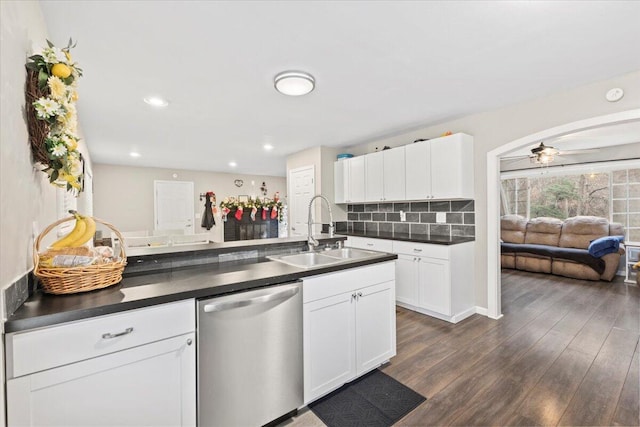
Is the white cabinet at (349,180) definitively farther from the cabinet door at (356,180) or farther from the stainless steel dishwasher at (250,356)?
the stainless steel dishwasher at (250,356)

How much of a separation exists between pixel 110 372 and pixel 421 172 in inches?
136

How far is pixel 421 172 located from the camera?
3.60 metres

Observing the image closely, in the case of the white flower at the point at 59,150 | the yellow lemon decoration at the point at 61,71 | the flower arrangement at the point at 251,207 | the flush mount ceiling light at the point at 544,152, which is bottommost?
the flower arrangement at the point at 251,207

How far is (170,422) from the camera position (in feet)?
4.13

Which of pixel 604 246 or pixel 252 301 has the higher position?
pixel 252 301

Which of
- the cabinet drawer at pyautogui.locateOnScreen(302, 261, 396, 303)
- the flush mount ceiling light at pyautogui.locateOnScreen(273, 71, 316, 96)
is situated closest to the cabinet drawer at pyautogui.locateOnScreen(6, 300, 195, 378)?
the cabinet drawer at pyautogui.locateOnScreen(302, 261, 396, 303)

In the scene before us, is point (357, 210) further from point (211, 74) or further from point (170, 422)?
point (170, 422)

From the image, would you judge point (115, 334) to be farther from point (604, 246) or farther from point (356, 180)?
point (604, 246)

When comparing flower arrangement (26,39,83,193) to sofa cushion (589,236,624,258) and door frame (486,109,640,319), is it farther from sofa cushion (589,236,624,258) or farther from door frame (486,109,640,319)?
sofa cushion (589,236,624,258)

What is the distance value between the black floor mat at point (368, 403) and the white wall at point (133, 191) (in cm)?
652

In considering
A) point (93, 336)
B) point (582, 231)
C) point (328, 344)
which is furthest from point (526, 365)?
point (582, 231)

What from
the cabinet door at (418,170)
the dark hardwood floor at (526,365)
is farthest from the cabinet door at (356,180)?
the dark hardwood floor at (526,365)

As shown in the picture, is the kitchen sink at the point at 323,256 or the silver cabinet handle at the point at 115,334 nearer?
the silver cabinet handle at the point at 115,334

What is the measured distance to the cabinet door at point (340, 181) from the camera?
4.71 m
